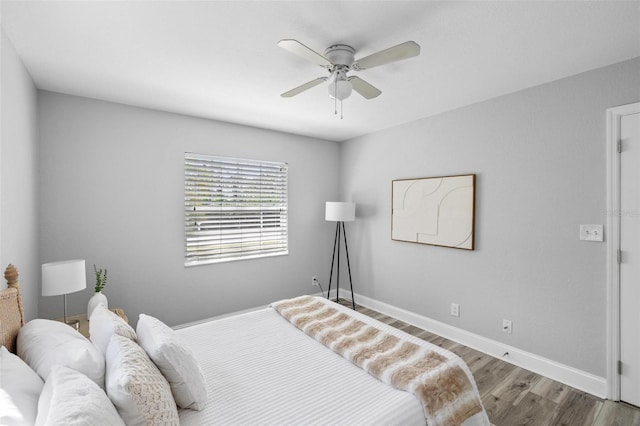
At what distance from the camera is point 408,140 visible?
361 centimetres

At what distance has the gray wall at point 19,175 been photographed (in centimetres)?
174

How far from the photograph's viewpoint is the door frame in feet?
7.08

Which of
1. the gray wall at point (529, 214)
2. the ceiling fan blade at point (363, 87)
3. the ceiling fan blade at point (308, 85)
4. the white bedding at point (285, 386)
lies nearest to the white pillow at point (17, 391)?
the white bedding at point (285, 386)

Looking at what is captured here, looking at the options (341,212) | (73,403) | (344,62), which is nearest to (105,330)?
(73,403)

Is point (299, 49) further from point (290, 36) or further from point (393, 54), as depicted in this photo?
point (393, 54)

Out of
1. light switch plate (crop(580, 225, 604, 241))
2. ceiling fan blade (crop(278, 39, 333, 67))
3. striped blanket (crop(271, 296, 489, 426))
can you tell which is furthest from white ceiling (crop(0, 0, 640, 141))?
striped blanket (crop(271, 296, 489, 426))

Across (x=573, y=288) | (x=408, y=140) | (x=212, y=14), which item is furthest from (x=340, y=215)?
(x=212, y=14)

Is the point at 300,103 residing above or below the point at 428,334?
above

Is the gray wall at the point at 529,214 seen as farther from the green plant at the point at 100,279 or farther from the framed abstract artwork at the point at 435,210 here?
the green plant at the point at 100,279

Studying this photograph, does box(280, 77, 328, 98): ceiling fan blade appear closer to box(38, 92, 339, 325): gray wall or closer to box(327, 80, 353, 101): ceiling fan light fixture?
box(327, 80, 353, 101): ceiling fan light fixture

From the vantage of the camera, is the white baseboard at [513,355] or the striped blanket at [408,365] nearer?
the striped blanket at [408,365]

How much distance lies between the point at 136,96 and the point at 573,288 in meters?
4.14

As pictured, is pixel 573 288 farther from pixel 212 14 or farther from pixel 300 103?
pixel 212 14

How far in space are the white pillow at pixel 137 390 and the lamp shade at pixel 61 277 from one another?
119cm
